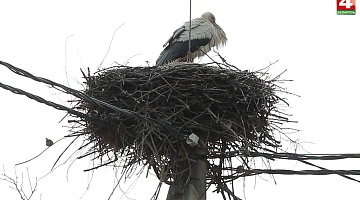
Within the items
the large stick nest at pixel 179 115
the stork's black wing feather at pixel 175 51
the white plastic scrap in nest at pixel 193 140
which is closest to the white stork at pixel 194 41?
the stork's black wing feather at pixel 175 51

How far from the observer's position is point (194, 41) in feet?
25.4

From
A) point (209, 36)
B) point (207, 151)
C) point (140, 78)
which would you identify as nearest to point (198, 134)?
point (207, 151)

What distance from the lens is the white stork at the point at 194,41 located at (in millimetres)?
7578

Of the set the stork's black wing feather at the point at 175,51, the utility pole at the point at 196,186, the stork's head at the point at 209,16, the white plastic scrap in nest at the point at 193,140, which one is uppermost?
the stork's head at the point at 209,16

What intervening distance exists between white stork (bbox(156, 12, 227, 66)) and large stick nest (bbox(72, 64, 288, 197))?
80.6 inches

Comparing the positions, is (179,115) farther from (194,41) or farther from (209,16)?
(209,16)

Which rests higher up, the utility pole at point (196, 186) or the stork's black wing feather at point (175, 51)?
the stork's black wing feather at point (175, 51)

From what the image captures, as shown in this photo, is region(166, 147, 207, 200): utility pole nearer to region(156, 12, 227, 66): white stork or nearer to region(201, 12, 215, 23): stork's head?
region(156, 12, 227, 66): white stork

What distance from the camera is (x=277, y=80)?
5.65 m

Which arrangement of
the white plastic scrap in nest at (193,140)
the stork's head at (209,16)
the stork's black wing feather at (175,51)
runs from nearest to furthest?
the white plastic scrap in nest at (193,140), the stork's black wing feather at (175,51), the stork's head at (209,16)

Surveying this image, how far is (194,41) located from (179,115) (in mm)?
2734

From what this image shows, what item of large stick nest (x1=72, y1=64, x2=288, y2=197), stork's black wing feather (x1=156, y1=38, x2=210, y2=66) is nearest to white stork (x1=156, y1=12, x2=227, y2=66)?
stork's black wing feather (x1=156, y1=38, x2=210, y2=66)

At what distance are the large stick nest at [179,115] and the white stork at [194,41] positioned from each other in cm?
205

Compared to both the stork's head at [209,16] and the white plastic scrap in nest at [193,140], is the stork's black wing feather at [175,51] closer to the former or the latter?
the stork's head at [209,16]
